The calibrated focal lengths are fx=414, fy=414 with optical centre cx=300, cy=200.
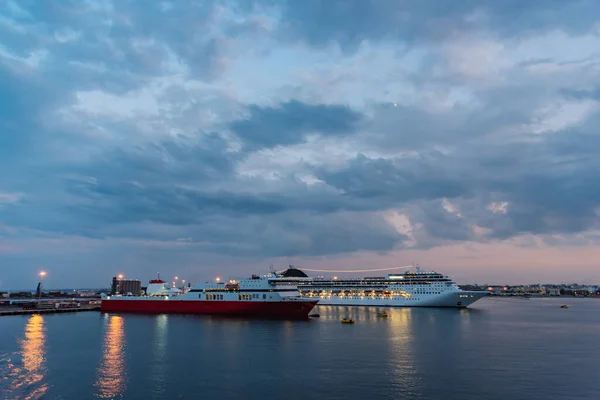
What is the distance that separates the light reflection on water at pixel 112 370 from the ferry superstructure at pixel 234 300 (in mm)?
32199

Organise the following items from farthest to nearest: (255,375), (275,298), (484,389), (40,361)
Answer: (275,298), (40,361), (255,375), (484,389)

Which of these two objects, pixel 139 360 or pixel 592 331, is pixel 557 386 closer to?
pixel 139 360

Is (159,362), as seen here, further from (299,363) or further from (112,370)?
(299,363)

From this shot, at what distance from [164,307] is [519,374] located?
77874 millimetres

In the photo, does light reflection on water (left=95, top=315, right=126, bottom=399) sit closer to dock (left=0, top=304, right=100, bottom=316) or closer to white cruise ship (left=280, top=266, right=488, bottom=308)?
dock (left=0, top=304, right=100, bottom=316)

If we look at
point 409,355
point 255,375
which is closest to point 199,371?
point 255,375

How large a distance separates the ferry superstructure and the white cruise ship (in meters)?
22.5

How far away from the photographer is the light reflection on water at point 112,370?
29703 millimetres

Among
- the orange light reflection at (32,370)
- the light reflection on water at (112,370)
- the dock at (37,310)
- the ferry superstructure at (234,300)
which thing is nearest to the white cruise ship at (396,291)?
the ferry superstructure at (234,300)

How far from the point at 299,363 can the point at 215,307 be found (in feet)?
179

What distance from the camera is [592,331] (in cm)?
6625

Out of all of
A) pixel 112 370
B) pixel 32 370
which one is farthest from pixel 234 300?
pixel 32 370

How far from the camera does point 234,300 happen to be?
88.1 metres

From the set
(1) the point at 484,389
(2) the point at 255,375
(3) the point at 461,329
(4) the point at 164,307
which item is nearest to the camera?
(1) the point at 484,389
